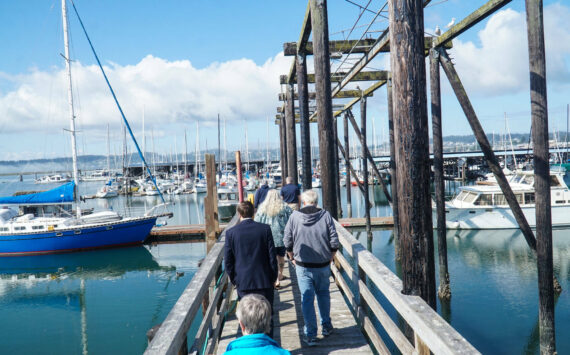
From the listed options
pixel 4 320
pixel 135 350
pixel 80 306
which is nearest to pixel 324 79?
pixel 135 350

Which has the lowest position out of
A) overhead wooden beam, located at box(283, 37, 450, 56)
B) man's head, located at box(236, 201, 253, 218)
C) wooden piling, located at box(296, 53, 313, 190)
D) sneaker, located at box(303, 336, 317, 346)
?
sneaker, located at box(303, 336, 317, 346)

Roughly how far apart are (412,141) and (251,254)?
194cm

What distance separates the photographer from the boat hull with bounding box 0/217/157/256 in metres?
23.4

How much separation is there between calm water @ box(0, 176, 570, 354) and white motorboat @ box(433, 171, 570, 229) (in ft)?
2.37

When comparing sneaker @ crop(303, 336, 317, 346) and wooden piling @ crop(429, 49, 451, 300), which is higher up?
wooden piling @ crop(429, 49, 451, 300)

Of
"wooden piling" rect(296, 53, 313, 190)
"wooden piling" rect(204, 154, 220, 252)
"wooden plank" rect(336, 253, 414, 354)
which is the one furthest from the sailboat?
"wooden plank" rect(336, 253, 414, 354)

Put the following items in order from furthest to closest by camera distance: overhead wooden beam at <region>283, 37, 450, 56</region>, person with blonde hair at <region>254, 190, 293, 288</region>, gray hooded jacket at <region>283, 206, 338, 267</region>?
1. overhead wooden beam at <region>283, 37, 450, 56</region>
2. person with blonde hair at <region>254, 190, 293, 288</region>
3. gray hooded jacket at <region>283, 206, 338, 267</region>

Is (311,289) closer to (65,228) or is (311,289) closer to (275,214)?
(275,214)

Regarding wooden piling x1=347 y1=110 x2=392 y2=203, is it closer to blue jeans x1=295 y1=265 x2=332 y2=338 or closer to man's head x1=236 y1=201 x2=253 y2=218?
blue jeans x1=295 y1=265 x2=332 y2=338

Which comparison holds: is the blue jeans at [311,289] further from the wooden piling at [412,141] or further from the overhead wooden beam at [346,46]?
the overhead wooden beam at [346,46]

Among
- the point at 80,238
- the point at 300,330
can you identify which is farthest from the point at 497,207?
the point at 80,238

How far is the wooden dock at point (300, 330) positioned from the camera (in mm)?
4594

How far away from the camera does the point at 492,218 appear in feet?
76.5

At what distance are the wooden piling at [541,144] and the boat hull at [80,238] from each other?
21.1m
